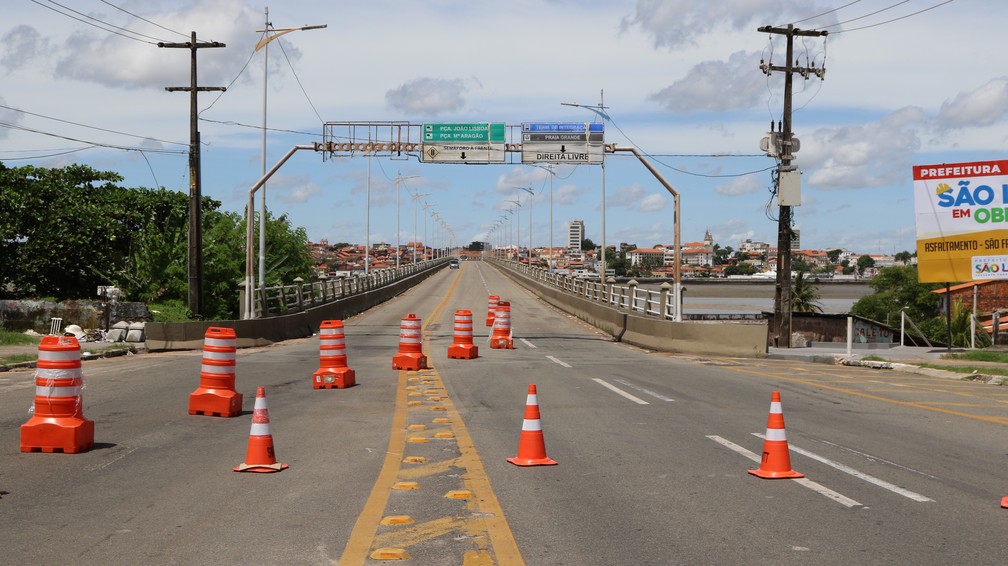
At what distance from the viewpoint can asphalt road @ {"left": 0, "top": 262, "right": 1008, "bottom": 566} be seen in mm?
5953

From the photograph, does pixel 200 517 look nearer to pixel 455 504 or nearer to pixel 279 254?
pixel 455 504

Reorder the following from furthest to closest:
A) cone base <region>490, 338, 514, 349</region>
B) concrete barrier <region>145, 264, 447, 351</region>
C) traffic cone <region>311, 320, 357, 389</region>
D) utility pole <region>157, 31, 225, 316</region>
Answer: utility pole <region>157, 31, 225, 316</region> < cone base <region>490, 338, 514, 349</region> < concrete barrier <region>145, 264, 447, 351</region> < traffic cone <region>311, 320, 357, 389</region>

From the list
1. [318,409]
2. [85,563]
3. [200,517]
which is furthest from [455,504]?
[318,409]

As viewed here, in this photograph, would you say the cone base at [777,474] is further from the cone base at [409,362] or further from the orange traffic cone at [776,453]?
the cone base at [409,362]

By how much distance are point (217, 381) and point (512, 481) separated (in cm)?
585

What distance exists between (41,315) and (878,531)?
2864cm

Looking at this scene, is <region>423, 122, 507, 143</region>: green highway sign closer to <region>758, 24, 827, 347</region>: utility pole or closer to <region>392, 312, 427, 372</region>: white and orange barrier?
<region>758, 24, 827, 347</region>: utility pole

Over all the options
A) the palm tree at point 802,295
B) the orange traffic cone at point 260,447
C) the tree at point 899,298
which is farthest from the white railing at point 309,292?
the tree at point 899,298

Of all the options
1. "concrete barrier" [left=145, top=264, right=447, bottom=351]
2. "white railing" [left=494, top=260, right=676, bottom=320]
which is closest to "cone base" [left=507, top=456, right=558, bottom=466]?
"concrete barrier" [left=145, top=264, right=447, bottom=351]

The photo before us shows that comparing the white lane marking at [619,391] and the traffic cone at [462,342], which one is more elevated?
the traffic cone at [462,342]

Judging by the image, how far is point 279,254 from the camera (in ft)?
A: 215

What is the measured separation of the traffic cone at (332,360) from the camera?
15.7 metres

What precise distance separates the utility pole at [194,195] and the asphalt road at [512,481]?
14.1 meters

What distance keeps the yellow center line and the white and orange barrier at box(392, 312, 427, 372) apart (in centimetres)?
897
